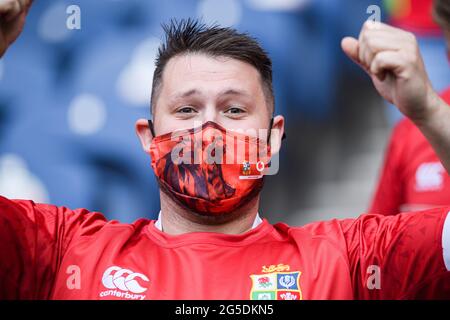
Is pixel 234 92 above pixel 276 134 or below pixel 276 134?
above

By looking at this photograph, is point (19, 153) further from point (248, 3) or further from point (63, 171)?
point (248, 3)

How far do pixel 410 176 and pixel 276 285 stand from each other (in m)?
1.37

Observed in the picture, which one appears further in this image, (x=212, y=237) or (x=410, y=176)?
(x=410, y=176)

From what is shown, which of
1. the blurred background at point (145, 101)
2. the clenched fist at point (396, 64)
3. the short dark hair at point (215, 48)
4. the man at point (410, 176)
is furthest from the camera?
the blurred background at point (145, 101)

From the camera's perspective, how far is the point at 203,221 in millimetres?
2318

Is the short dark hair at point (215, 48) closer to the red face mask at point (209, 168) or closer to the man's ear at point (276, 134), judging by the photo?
the man's ear at point (276, 134)

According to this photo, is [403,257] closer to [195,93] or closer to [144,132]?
[195,93]

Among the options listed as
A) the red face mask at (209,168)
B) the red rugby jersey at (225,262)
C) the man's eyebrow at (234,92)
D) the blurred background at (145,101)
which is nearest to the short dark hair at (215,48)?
the man's eyebrow at (234,92)

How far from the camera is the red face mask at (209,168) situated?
2.22m

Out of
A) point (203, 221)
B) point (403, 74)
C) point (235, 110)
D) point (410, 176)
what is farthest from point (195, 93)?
point (410, 176)

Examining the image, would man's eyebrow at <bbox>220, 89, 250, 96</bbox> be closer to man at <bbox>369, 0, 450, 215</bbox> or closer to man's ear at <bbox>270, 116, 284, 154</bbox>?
man's ear at <bbox>270, 116, 284, 154</bbox>

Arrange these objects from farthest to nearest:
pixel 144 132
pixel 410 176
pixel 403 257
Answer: pixel 410 176 < pixel 144 132 < pixel 403 257

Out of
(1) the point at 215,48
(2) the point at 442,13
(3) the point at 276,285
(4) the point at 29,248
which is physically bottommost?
(3) the point at 276,285

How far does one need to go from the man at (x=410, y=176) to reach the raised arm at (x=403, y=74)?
4.40ft
